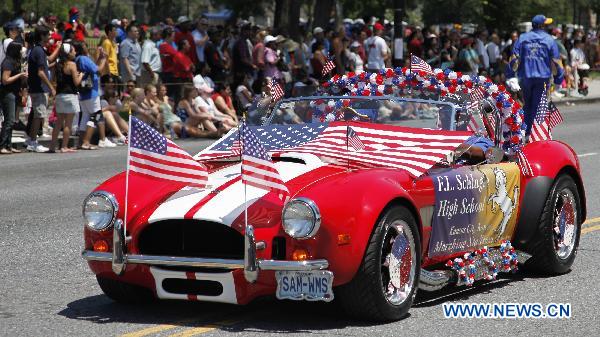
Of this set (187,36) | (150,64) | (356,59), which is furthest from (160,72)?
(356,59)

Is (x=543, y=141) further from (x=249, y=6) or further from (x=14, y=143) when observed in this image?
(x=249, y=6)

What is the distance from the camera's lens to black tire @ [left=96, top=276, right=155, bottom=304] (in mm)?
7324

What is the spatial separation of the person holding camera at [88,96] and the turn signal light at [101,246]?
1129cm

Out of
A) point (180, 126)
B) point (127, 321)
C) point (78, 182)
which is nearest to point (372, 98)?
point (127, 321)

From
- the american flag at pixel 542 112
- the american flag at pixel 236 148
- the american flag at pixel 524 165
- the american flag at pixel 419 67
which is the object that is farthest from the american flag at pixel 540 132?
the american flag at pixel 236 148

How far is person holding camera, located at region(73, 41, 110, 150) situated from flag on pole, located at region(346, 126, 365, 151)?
10844 millimetres

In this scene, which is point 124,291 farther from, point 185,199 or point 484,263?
point 484,263

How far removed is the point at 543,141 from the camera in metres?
9.00

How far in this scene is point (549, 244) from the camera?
8445 millimetres

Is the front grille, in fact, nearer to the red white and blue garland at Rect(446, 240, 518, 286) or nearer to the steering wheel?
the red white and blue garland at Rect(446, 240, 518, 286)

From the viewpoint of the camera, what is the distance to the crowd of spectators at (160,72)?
1783 cm

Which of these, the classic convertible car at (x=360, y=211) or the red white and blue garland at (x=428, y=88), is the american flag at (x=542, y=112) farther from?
the classic convertible car at (x=360, y=211)

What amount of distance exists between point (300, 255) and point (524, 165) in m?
2.54

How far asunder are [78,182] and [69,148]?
4388 mm
